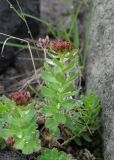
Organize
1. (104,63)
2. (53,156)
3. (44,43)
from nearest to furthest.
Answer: (53,156), (44,43), (104,63)

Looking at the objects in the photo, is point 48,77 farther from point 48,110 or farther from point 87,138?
point 87,138

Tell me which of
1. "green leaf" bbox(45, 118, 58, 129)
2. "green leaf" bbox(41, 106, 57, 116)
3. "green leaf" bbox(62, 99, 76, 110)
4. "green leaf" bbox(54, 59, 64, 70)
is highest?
"green leaf" bbox(54, 59, 64, 70)

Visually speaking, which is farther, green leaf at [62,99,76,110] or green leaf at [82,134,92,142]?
green leaf at [82,134,92,142]

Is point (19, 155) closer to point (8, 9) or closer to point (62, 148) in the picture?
point (62, 148)

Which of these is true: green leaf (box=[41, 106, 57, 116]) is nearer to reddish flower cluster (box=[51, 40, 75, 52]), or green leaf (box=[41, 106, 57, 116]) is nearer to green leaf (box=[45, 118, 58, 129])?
green leaf (box=[45, 118, 58, 129])

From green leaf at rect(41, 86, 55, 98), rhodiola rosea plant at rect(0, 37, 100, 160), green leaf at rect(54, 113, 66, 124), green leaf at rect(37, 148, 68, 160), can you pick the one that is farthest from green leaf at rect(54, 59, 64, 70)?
green leaf at rect(37, 148, 68, 160)

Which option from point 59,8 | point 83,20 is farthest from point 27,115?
point 59,8

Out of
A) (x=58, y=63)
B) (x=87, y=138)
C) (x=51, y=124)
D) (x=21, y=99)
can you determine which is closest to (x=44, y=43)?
(x=58, y=63)
